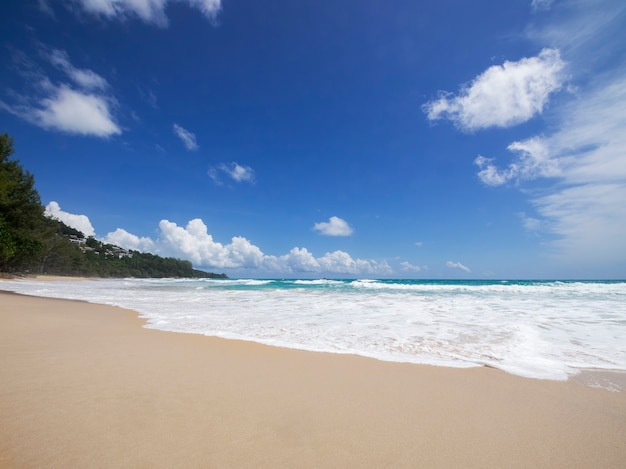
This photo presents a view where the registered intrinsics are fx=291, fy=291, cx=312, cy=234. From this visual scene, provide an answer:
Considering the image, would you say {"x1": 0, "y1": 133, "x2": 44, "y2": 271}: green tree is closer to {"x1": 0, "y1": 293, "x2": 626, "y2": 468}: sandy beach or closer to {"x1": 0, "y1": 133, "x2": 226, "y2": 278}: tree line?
{"x1": 0, "y1": 133, "x2": 226, "y2": 278}: tree line

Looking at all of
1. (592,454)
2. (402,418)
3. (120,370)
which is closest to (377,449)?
(402,418)

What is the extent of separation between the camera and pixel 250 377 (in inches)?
127

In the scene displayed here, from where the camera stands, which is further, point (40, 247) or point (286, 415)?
point (40, 247)

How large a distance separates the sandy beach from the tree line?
102 ft

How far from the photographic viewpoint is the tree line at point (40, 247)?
26609 millimetres

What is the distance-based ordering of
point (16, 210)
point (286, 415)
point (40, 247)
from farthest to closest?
1. point (40, 247)
2. point (16, 210)
3. point (286, 415)

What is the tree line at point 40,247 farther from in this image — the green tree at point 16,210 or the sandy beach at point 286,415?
the sandy beach at point 286,415

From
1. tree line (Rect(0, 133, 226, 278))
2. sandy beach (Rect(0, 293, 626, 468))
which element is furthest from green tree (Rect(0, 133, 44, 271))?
sandy beach (Rect(0, 293, 626, 468))

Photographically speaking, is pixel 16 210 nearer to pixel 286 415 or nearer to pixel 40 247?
pixel 40 247

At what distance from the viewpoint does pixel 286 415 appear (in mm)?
2352

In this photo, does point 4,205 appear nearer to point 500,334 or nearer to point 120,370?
point 120,370

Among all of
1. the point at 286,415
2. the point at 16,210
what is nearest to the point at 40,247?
the point at 16,210

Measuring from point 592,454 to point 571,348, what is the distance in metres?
3.72

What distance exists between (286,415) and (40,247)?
40586 millimetres
